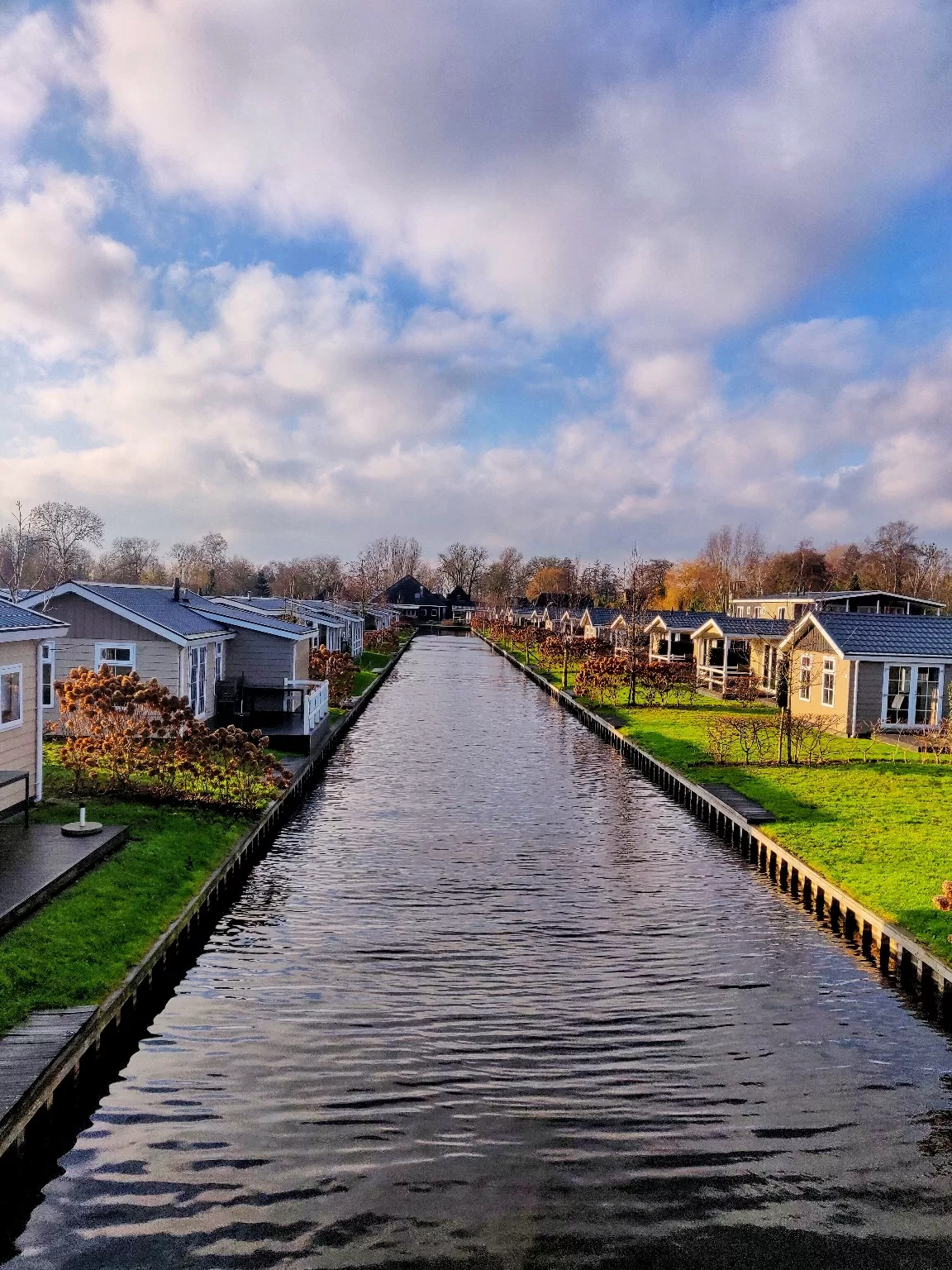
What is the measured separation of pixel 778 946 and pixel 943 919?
2.24 meters

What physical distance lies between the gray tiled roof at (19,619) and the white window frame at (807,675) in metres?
26.3

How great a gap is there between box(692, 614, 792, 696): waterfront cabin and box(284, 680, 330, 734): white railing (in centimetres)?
2026

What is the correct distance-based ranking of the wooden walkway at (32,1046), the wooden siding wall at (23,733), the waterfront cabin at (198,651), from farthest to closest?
the waterfront cabin at (198,651)
the wooden siding wall at (23,733)
the wooden walkway at (32,1046)

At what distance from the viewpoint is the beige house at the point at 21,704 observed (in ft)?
54.1

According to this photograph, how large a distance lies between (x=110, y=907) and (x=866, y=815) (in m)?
15.0

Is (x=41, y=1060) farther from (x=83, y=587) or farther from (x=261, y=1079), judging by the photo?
(x=83, y=587)

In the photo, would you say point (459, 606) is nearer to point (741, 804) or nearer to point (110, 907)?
point (741, 804)

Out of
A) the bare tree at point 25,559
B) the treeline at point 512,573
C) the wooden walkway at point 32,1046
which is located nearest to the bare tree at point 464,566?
the treeline at point 512,573

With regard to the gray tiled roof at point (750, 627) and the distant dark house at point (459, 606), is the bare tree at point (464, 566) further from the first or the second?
the gray tiled roof at point (750, 627)

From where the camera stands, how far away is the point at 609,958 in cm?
1306

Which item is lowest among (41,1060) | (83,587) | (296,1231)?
(296,1231)

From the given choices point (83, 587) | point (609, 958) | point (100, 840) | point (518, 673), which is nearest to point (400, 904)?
point (609, 958)

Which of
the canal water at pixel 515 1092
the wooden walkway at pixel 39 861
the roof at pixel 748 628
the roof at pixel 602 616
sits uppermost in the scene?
the roof at pixel 602 616

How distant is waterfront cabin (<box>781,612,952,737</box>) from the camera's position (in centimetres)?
3278
